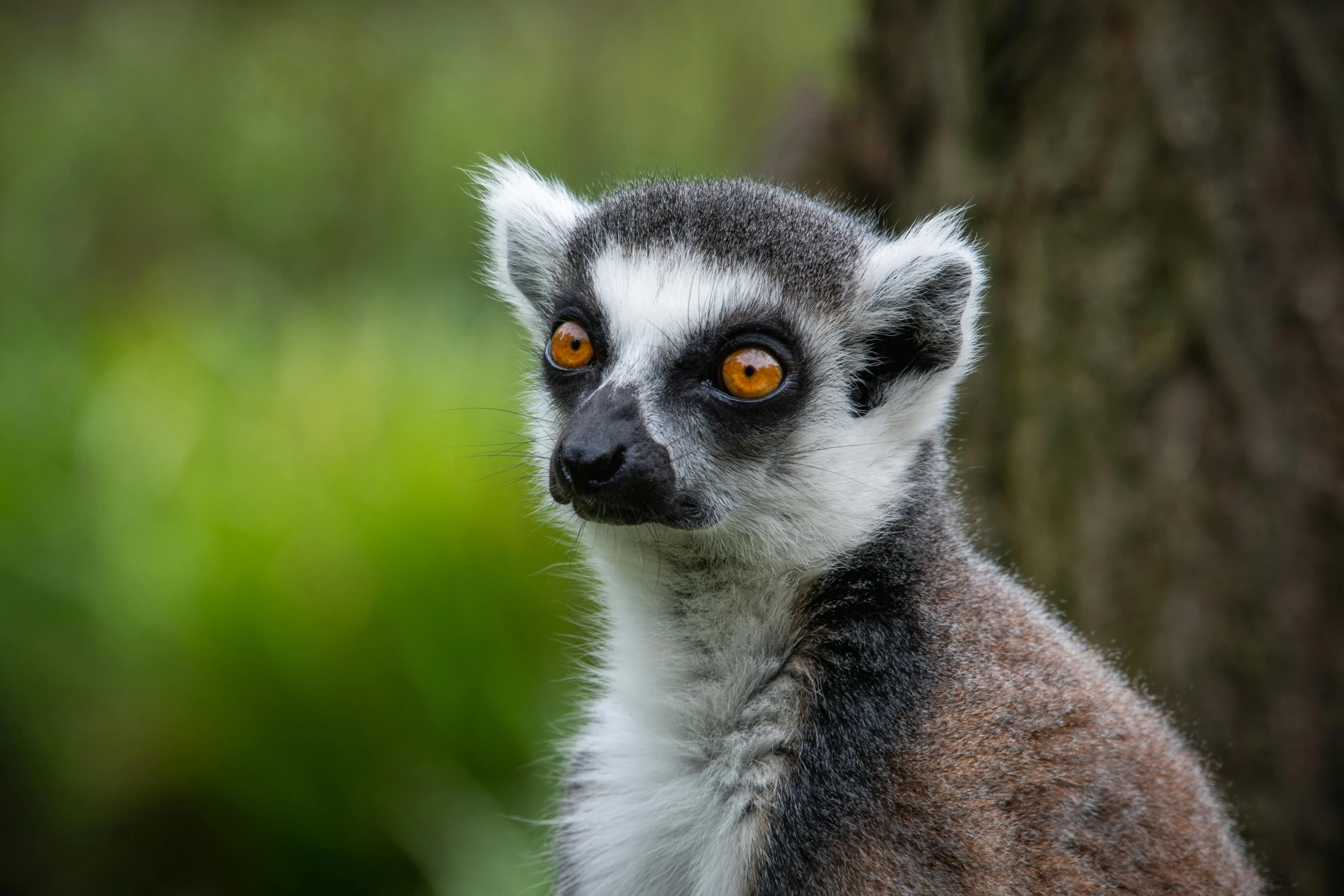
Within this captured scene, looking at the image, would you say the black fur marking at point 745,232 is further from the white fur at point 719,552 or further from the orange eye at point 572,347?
the orange eye at point 572,347

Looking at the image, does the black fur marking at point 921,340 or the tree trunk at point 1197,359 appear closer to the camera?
the black fur marking at point 921,340

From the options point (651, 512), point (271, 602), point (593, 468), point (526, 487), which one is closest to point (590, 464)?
point (593, 468)

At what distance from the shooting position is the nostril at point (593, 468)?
2.45 metres

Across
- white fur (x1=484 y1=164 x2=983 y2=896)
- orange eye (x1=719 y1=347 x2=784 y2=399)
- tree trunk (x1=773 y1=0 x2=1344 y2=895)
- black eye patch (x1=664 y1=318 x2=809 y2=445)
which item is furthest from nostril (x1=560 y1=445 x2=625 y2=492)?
tree trunk (x1=773 y1=0 x2=1344 y2=895)

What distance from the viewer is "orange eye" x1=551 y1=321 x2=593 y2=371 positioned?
2.88m

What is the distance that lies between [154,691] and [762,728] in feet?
13.2

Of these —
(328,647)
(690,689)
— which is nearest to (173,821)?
(328,647)

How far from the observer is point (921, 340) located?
2.86 meters

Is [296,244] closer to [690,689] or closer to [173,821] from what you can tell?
[173,821]

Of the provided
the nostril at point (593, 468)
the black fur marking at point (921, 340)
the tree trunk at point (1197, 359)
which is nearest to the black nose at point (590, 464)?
the nostril at point (593, 468)

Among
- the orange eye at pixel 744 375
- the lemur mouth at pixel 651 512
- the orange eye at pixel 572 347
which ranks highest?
the orange eye at pixel 744 375

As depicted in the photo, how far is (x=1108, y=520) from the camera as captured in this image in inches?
167

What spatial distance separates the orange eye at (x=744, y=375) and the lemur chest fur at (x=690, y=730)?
1.49 ft

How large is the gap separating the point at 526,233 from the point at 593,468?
3.93 ft
